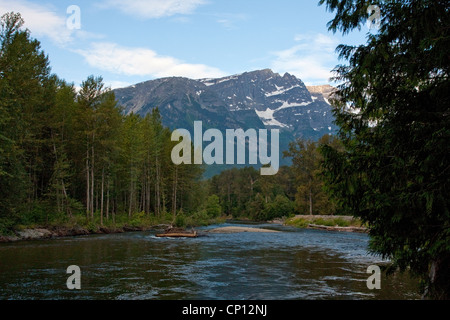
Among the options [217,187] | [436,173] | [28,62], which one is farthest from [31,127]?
[217,187]

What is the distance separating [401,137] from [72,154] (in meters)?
46.6

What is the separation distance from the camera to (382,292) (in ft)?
41.2

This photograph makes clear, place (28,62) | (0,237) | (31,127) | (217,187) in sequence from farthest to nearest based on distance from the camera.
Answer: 1. (217,187)
2. (31,127)
3. (28,62)
4. (0,237)

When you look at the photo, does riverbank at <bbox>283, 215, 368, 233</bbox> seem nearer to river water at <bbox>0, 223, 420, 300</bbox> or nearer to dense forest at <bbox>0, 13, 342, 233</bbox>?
dense forest at <bbox>0, 13, 342, 233</bbox>

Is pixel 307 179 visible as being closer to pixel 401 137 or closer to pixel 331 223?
pixel 331 223

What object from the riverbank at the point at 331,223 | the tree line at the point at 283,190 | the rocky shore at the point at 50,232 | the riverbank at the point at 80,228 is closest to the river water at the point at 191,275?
the tree line at the point at 283,190

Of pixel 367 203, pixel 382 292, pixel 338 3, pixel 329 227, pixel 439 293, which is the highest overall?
pixel 338 3

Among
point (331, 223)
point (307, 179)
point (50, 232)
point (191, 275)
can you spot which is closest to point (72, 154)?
point (50, 232)

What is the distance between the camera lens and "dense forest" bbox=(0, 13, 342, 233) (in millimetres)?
30559

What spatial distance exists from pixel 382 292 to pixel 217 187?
134 meters

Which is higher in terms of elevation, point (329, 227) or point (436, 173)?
point (436, 173)

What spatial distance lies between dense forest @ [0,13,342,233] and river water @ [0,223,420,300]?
486 centimetres
